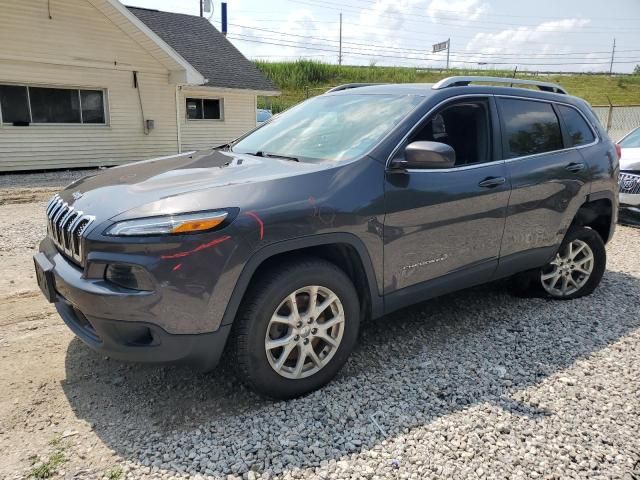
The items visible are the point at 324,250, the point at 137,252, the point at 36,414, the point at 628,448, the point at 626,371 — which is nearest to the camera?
the point at 137,252

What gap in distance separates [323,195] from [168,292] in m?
0.99

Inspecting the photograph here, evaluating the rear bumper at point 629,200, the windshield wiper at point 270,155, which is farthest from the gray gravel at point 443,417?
the rear bumper at point 629,200

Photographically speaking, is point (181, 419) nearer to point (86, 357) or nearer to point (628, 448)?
point (86, 357)

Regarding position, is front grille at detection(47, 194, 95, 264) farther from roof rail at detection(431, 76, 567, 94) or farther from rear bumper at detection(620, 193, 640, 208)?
rear bumper at detection(620, 193, 640, 208)

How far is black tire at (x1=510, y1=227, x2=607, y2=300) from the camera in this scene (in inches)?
180

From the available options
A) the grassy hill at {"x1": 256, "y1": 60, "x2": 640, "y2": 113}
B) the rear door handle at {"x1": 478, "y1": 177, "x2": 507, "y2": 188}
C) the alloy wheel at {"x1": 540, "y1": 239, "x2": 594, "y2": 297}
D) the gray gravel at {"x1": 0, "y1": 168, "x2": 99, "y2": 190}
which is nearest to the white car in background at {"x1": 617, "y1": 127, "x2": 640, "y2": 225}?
the alloy wheel at {"x1": 540, "y1": 239, "x2": 594, "y2": 297}

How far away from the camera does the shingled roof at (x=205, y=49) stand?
17109 mm

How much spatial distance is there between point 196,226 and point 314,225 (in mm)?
654

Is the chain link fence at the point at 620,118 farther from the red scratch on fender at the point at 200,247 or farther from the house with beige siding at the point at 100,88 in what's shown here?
the red scratch on fender at the point at 200,247

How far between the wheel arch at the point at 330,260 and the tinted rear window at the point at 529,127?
1618mm

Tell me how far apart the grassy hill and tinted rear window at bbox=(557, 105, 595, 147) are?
28.0 metres

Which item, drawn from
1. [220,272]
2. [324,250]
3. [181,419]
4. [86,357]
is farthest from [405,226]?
[86,357]

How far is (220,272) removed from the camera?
254 centimetres

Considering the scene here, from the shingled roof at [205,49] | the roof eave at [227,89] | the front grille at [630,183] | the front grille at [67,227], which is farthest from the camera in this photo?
the shingled roof at [205,49]
